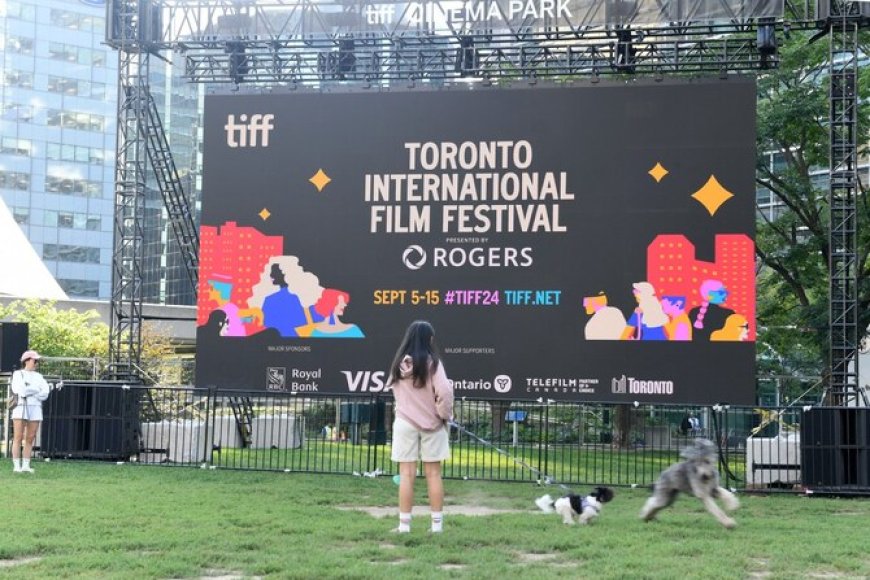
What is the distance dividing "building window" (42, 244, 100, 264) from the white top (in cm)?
7226

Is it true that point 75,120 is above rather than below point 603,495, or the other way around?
above

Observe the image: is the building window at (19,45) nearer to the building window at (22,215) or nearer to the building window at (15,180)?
the building window at (15,180)

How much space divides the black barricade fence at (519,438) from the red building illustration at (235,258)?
186 cm

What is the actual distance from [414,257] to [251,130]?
11.7 ft

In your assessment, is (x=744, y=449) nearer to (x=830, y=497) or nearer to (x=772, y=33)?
(x=830, y=497)

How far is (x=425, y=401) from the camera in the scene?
8.27 m

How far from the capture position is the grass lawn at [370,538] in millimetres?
6730

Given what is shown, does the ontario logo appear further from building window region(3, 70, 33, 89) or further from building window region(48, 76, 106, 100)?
building window region(48, 76, 106, 100)

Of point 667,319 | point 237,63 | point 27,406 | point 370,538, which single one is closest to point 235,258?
point 237,63

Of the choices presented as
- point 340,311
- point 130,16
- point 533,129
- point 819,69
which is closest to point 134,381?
point 340,311

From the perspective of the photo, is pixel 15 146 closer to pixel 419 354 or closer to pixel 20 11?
pixel 20 11

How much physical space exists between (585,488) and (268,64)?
10738 mm

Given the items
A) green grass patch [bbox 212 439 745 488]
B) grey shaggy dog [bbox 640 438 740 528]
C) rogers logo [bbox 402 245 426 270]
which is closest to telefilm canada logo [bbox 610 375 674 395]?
green grass patch [bbox 212 439 745 488]

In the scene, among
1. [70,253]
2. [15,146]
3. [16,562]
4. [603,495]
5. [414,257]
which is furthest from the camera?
[70,253]
